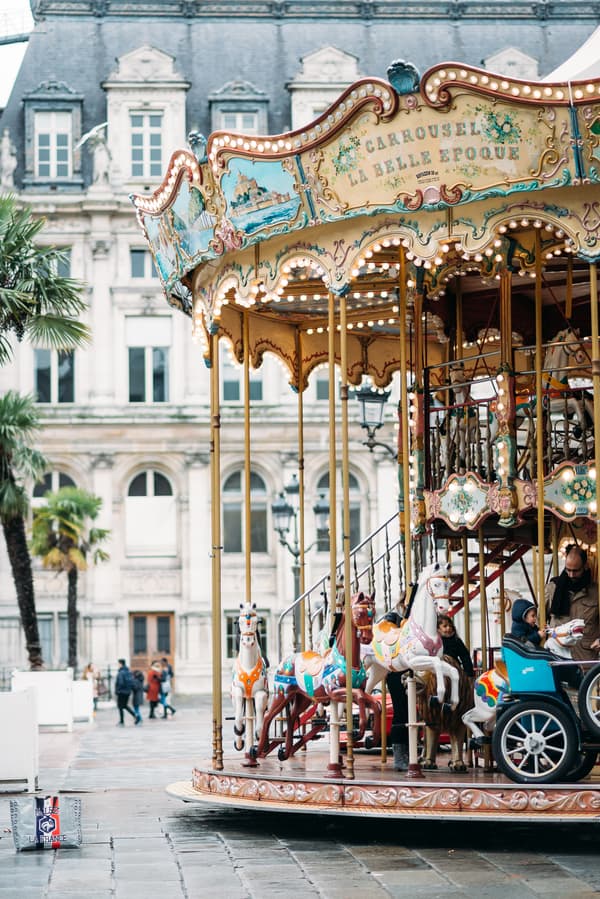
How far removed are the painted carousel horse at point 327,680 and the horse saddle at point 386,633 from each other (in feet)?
0.56

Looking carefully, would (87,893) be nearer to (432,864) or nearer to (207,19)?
(432,864)

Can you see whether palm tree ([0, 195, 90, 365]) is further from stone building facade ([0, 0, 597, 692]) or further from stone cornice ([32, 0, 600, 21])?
stone cornice ([32, 0, 600, 21])

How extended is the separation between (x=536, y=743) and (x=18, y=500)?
20.0 metres

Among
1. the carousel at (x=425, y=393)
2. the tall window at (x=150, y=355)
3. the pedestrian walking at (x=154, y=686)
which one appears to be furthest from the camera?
the tall window at (x=150, y=355)

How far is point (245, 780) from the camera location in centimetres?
1455

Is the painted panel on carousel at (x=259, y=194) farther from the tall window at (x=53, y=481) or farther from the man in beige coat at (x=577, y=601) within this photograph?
the tall window at (x=53, y=481)

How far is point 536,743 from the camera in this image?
1315 centimetres

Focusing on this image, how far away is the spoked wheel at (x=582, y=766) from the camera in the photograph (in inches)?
515

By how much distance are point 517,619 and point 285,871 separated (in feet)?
10.0

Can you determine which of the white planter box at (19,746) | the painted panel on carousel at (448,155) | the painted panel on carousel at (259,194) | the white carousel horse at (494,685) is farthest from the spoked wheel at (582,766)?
the white planter box at (19,746)

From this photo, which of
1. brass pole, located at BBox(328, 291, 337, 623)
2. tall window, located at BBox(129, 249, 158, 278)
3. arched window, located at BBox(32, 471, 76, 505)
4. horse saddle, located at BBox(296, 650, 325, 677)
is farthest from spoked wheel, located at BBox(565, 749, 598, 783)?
tall window, located at BBox(129, 249, 158, 278)

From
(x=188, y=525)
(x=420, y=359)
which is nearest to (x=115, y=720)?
(x=188, y=525)

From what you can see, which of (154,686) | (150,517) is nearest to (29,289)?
(154,686)

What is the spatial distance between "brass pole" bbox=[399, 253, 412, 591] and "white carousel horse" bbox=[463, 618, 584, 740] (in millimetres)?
1422
